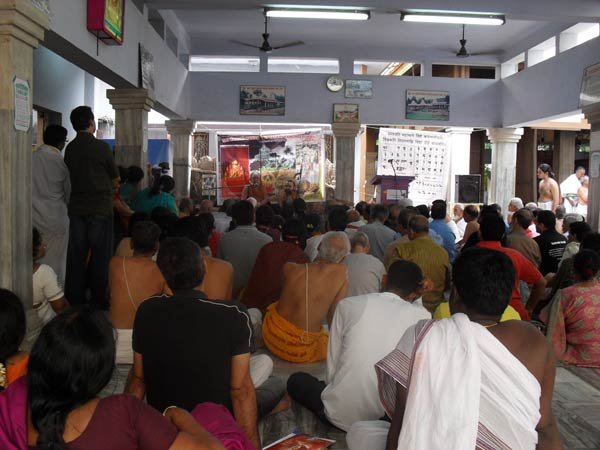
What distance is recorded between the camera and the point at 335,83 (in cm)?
1239

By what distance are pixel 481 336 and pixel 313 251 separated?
151 inches

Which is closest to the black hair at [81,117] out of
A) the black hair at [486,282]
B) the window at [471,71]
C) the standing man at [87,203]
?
the standing man at [87,203]

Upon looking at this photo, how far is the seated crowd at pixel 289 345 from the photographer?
1.56 metres

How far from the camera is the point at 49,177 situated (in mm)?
4980

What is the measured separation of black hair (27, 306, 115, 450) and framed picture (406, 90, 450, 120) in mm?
11545

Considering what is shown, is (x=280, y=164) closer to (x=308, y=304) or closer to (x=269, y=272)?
(x=269, y=272)

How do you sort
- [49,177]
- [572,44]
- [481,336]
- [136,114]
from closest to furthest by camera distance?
[481,336], [49,177], [136,114], [572,44]

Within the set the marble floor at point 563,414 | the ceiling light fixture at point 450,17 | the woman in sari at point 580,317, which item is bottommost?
the marble floor at point 563,414

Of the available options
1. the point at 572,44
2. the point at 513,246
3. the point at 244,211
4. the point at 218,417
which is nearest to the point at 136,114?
the point at 244,211

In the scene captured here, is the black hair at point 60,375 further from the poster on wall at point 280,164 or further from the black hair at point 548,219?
the poster on wall at point 280,164

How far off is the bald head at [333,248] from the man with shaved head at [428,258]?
765mm

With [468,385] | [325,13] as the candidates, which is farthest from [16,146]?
[325,13]

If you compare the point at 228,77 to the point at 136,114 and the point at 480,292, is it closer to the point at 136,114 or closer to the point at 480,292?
the point at 136,114

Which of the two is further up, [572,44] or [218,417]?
[572,44]
